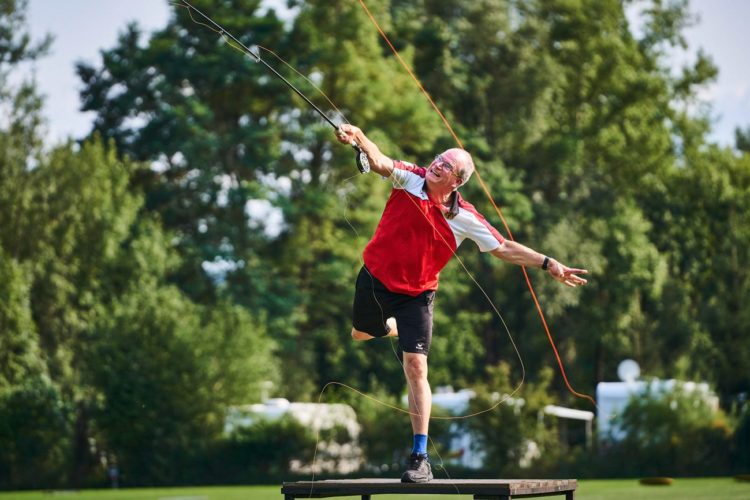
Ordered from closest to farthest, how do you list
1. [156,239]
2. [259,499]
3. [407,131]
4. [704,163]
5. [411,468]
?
[411,468] → [259,499] → [156,239] → [407,131] → [704,163]

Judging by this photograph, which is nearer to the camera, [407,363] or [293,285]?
[407,363]

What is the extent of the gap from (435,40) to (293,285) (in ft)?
33.2

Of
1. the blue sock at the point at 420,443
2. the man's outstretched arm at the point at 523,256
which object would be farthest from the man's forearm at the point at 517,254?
the blue sock at the point at 420,443

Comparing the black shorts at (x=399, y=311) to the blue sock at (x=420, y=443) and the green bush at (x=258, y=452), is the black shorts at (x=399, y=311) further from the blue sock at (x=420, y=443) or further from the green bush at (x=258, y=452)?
the green bush at (x=258, y=452)

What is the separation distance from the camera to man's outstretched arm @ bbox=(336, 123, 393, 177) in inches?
317

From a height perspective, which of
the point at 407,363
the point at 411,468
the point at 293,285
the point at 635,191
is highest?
the point at 635,191

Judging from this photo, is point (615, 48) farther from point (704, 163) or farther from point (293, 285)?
point (293, 285)

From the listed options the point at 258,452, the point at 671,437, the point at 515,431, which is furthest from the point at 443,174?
the point at 258,452

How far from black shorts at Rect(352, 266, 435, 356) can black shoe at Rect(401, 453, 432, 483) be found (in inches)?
29.7

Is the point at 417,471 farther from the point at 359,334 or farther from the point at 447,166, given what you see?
the point at 447,166

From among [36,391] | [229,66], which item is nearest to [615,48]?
[229,66]

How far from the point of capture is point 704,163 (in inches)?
1752

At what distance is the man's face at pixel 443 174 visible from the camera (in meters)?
8.37

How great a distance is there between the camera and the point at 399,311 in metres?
8.80
